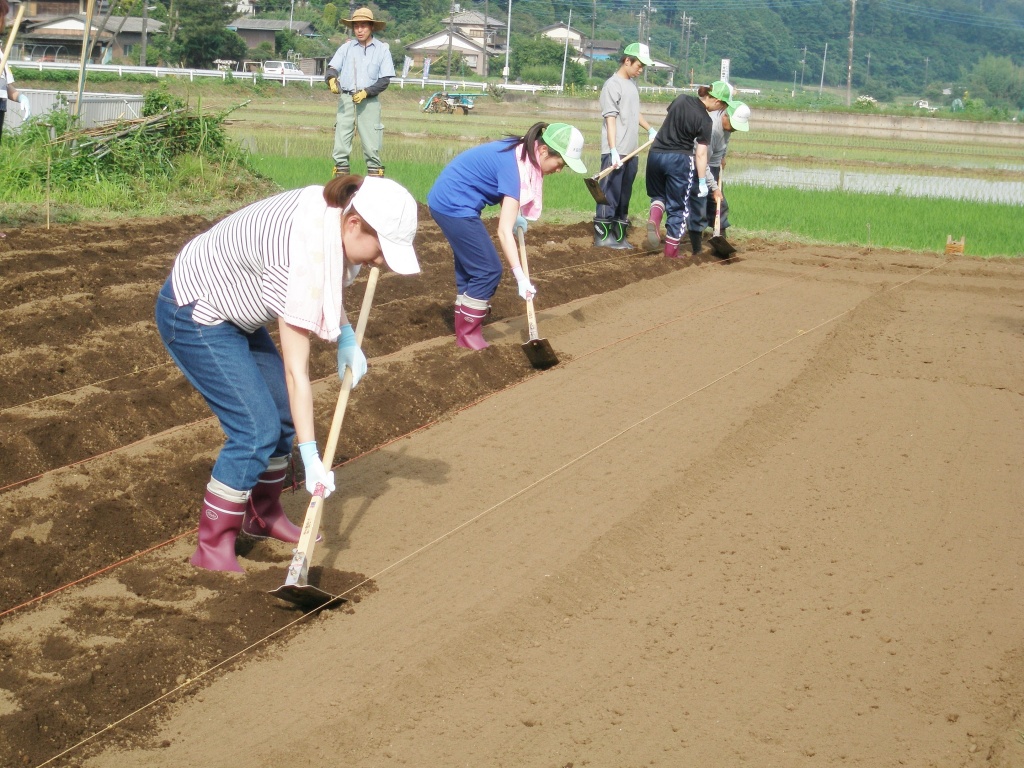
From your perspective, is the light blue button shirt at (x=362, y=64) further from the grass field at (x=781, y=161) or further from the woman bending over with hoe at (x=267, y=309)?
the woman bending over with hoe at (x=267, y=309)

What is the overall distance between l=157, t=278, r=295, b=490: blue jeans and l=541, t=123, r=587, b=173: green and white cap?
2.70 m

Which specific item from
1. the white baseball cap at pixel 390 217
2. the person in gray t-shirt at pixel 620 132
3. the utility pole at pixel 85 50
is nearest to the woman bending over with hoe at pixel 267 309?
the white baseball cap at pixel 390 217

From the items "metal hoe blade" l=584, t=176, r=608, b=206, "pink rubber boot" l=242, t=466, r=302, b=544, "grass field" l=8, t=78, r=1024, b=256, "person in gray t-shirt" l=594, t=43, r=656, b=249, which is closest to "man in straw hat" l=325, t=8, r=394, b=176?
"grass field" l=8, t=78, r=1024, b=256

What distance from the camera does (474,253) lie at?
21.4 feet

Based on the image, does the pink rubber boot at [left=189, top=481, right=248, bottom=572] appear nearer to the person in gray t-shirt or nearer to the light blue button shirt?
the person in gray t-shirt

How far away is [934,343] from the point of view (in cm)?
773

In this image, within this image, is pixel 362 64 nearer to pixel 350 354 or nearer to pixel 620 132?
pixel 620 132

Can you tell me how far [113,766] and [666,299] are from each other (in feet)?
21.5

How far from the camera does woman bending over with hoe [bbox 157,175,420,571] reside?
3.23 metres

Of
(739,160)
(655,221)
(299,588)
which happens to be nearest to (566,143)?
(299,588)

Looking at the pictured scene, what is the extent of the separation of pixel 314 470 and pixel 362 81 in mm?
8339

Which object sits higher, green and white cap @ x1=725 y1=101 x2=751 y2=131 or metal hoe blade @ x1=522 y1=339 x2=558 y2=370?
green and white cap @ x1=725 y1=101 x2=751 y2=131

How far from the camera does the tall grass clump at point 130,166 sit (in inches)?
420

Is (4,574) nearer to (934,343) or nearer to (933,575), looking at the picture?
(933,575)
